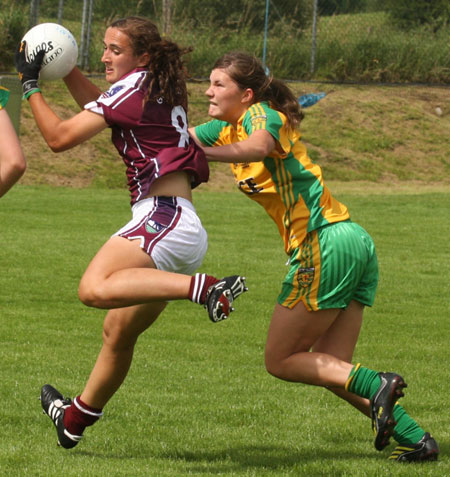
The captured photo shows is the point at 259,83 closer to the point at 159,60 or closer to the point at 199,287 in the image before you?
the point at 159,60

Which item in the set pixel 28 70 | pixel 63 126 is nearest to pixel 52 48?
pixel 28 70

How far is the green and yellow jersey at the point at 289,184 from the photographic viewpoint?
488 cm

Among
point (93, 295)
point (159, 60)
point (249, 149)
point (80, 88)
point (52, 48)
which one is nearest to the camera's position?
point (93, 295)

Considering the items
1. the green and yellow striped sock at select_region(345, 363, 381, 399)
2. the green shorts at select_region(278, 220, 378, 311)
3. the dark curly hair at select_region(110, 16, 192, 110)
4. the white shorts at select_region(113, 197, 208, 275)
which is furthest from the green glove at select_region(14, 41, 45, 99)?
the green and yellow striped sock at select_region(345, 363, 381, 399)

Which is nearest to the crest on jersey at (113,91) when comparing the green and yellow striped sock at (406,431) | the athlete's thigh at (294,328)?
the athlete's thigh at (294,328)

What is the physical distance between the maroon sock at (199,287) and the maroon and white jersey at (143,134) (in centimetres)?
57

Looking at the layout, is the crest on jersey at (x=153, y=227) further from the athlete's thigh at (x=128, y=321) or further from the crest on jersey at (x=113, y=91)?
the crest on jersey at (x=113, y=91)

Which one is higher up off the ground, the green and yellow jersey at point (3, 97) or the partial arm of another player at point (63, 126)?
the green and yellow jersey at point (3, 97)

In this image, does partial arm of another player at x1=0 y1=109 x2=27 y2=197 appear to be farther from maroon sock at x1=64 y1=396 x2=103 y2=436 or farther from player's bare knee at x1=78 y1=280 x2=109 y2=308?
maroon sock at x1=64 y1=396 x2=103 y2=436

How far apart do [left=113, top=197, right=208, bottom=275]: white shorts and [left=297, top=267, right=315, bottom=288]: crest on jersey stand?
0.52 metres

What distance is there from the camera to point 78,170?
19.5 m

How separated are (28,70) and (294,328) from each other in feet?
6.15

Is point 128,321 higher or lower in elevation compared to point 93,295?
lower

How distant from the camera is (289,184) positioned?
491cm
